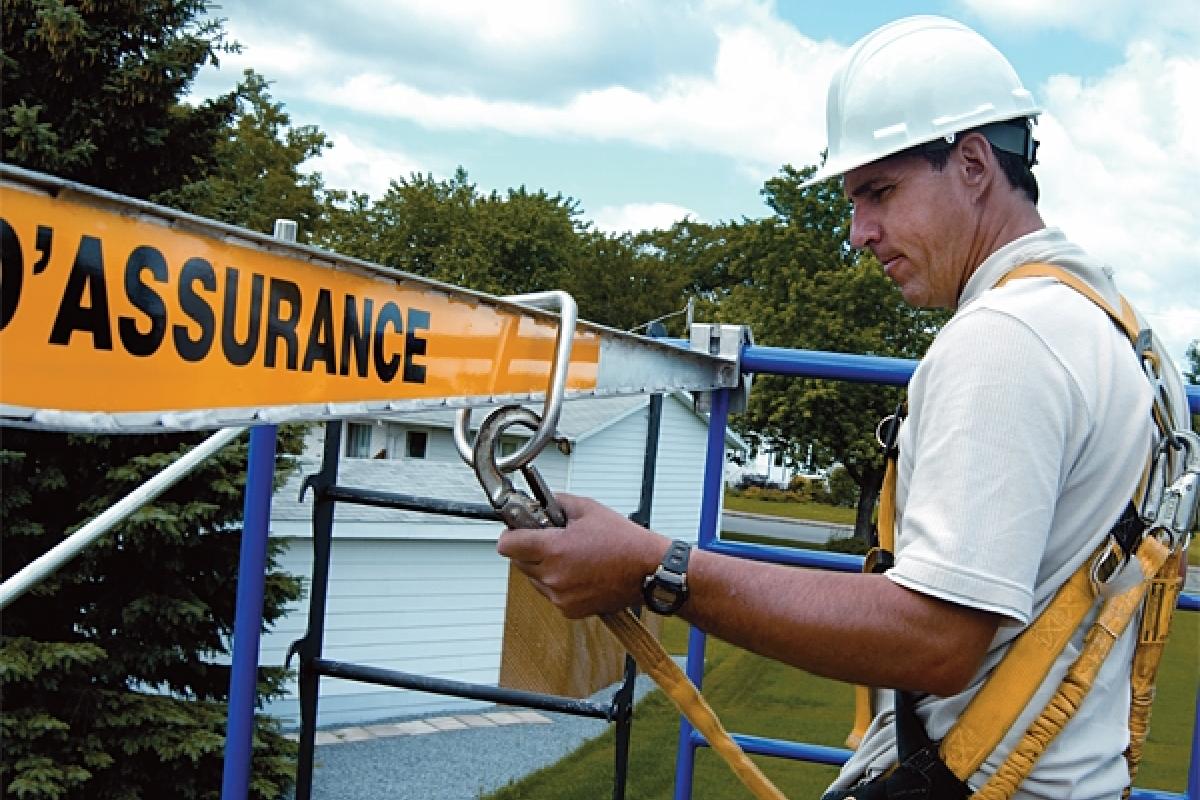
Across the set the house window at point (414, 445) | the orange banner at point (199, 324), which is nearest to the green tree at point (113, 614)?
the orange banner at point (199, 324)

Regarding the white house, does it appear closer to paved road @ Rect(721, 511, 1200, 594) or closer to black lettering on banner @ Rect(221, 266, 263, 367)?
black lettering on banner @ Rect(221, 266, 263, 367)

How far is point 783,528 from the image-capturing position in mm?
43000

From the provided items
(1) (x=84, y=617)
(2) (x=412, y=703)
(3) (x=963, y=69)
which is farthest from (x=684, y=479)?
(3) (x=963, y=69)

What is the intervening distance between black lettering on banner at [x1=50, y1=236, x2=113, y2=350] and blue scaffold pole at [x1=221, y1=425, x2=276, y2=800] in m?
1.89

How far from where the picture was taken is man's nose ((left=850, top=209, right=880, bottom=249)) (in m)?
1.72

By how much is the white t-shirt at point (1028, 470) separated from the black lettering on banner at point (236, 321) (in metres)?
0.76

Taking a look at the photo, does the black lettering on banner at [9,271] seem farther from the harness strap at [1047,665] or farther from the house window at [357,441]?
the house window at [357,441]

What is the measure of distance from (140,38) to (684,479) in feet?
57.6

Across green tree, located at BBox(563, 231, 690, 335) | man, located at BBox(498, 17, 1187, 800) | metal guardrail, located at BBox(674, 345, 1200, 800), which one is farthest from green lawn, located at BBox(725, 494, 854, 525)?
man, located at BBox(498, 17, 1187, 800)

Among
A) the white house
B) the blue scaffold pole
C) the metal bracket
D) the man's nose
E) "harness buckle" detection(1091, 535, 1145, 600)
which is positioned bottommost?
the white house

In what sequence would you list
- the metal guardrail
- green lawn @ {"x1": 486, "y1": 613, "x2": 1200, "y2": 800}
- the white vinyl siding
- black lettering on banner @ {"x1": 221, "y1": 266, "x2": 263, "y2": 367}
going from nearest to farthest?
black lettering on banner @ {"x1": 221, "y1": 266, "x2": 263, "y2": 367}
the metal guardrail
green lawn @ {"x1": 486, "y1": 613, "x2": 1200, "y2": 800}
the white vinyl siding

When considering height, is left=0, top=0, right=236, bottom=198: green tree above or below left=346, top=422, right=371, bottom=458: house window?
above

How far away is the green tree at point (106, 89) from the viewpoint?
24.4ft

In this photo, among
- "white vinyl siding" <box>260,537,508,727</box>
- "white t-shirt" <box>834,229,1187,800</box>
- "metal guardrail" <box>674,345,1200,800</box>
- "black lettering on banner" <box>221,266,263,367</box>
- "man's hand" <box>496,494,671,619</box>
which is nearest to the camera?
"black lettering on banner" <box>221,266,263,367</box>
